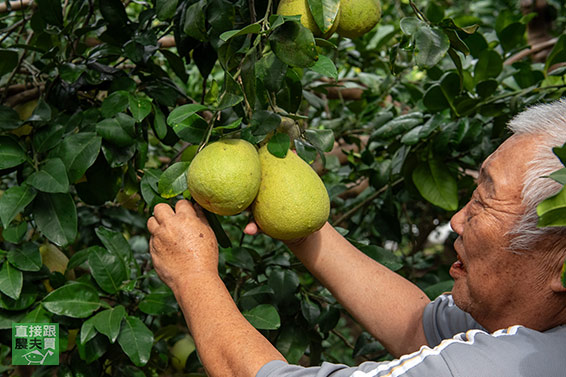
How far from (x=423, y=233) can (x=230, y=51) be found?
1.90m

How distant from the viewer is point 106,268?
1407mm

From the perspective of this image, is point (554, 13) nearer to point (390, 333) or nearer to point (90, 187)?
point (390, 333)

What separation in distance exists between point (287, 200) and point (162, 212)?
0.28 meters

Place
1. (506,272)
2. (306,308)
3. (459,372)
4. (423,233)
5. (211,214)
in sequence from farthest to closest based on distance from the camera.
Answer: (423,233)
(306,308)
(211,214)
(506,272)
(459,372)

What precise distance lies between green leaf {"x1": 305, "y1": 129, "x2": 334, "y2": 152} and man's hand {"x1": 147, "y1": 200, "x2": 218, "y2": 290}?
285 millimetres

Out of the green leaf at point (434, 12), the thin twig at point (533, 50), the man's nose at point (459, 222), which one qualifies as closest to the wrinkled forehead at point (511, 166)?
the man's nose at point (459, 222)

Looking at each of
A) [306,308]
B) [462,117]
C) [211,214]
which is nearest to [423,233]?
[462,117]

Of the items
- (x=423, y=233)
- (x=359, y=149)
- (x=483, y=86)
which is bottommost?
(x=423, y=233)

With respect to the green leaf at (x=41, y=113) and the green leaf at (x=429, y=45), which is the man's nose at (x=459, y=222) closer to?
the green leaf at (x=429, y=45)

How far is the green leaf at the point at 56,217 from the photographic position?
134 centimetres

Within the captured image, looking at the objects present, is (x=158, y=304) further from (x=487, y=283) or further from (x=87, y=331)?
(x=487, y=283)

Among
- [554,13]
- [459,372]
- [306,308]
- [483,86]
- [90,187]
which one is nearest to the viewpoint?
[459,372]

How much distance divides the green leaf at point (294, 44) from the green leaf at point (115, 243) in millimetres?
711

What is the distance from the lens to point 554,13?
322 centimetres
